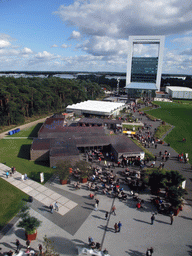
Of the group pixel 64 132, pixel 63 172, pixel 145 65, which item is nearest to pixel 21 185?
pixel 63 172

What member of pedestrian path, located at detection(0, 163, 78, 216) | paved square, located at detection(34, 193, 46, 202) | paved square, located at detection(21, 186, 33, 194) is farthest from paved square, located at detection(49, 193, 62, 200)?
paved square, located at detection(21, 186, 33, 194)

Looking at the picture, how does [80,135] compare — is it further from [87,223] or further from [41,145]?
[87,223]

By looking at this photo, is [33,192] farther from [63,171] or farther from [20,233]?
[20,233]

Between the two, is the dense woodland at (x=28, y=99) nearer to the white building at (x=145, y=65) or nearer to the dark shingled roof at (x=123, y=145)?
the dark shingled roof at (x=123, y=145)

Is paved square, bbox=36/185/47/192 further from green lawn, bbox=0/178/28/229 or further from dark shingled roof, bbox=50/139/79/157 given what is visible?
dark shingled roof, bbox=50/139/79/157

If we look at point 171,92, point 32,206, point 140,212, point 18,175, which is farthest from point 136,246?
point 171,92

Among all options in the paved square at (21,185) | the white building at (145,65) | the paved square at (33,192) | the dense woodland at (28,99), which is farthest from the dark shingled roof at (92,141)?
the white building at (145,65)
